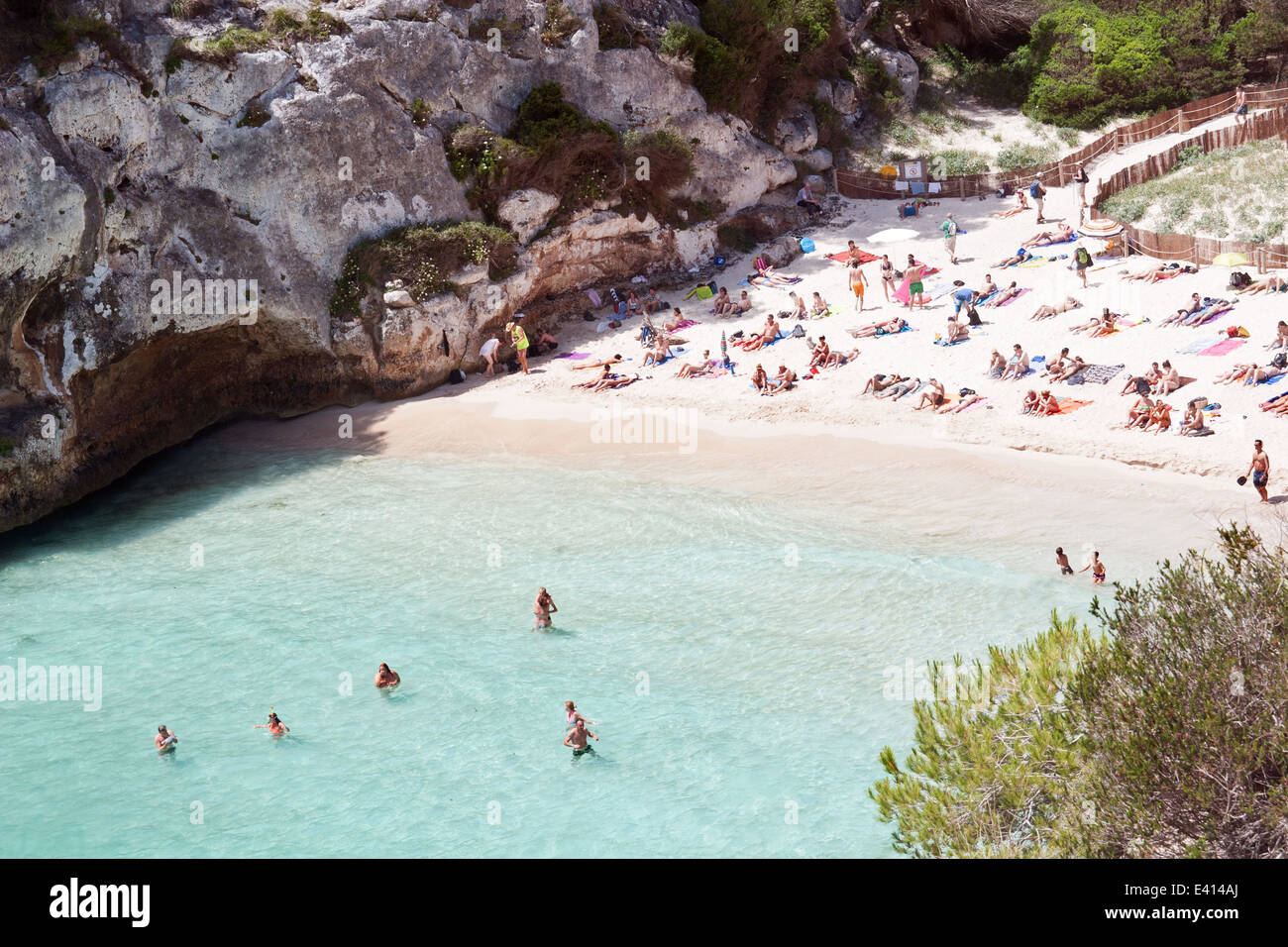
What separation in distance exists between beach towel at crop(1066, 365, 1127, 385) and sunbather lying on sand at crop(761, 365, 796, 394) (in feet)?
20.7

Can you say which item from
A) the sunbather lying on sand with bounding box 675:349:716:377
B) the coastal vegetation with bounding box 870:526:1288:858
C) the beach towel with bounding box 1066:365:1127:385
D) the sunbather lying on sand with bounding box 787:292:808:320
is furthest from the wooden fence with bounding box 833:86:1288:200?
the coastal vegetation with bounding box 870:526:1288:858

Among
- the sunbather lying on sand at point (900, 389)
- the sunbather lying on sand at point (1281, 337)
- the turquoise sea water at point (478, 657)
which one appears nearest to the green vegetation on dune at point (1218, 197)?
the sunbather lying on sand at point (1281, 337)

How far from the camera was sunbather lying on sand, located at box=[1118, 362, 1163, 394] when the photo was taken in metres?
23.9

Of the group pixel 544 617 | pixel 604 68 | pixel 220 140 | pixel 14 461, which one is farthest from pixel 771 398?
pixel 14 461

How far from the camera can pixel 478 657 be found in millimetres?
18969

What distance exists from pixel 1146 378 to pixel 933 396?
4.38 m

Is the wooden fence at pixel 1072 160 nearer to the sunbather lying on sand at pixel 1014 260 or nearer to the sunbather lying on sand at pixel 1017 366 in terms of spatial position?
the sunbather lying on sand at pixel 1014 260

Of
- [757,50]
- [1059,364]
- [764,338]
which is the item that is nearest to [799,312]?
[764,338]

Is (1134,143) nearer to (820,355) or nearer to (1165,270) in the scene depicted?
(1165,270)

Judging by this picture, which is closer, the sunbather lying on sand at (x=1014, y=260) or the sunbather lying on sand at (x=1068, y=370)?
the sunbather lying on sand at (x=1068, y=370)

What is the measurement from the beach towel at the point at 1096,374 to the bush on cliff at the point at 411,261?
14991mm

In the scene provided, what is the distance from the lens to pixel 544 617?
63.9 ft

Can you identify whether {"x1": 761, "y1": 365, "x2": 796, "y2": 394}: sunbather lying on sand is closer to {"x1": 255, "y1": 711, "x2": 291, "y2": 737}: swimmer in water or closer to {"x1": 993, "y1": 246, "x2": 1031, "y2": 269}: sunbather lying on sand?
{"x1": 993, "y1": 246, "x2": 1031, "y2": 269}: sunbather lying on sand

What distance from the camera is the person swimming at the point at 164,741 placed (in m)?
17.0
